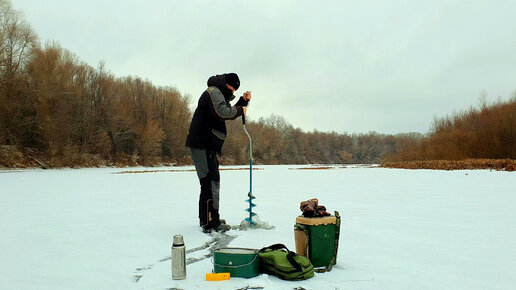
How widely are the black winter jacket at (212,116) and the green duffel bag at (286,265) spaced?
199 centimetres

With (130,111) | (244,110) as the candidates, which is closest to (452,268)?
(244,110)

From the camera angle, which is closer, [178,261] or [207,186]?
[178,261]

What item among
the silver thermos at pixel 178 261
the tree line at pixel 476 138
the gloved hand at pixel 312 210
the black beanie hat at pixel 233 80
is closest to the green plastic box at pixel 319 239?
the gloved hand at pixel 312 210

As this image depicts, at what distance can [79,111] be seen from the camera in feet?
121

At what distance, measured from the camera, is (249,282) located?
2.76 meters

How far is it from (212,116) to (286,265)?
2.48m

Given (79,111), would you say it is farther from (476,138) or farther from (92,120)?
(476,138)

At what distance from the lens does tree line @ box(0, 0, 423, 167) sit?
28312 millimetres

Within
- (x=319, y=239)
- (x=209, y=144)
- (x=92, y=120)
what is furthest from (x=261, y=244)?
(x=92, y=120)

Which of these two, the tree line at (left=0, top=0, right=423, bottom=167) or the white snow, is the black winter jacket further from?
the tree line at (left=0, top=0, right=423, bottom=167)

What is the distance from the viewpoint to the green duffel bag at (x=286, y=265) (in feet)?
9.14

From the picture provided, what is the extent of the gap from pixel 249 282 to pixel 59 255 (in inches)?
84.2

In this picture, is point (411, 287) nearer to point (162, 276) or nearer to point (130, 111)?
point (162, 276)

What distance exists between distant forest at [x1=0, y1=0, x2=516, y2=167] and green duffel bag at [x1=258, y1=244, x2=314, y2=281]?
85.9 ft
